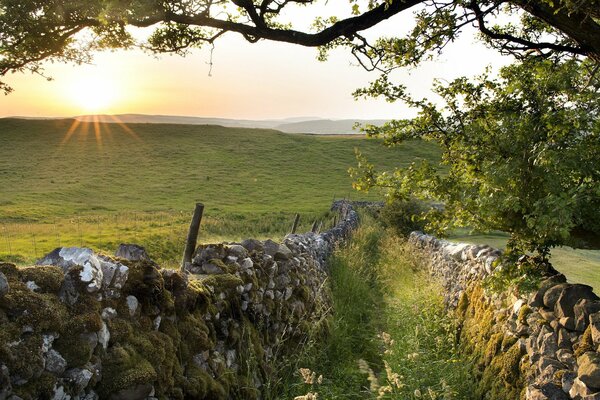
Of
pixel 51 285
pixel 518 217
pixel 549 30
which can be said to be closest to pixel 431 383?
pixel 518 217

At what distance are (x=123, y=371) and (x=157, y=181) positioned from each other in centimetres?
4522

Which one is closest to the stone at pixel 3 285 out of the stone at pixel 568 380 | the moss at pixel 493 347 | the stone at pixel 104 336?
the stone at pixel 104 336

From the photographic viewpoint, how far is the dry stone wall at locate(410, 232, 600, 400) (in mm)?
4605

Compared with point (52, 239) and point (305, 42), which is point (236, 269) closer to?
point (305, 42)

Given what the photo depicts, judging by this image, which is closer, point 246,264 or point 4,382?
point 4,382

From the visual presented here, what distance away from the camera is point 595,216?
17.6 feet

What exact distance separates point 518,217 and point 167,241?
634 inches

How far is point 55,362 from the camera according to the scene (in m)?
3.58

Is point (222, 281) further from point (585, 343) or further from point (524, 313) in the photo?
point (585, 343)

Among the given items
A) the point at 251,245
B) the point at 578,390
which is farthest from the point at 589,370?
the point at 251,245

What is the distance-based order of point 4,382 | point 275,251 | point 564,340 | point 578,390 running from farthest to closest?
point 275,251 < point 564,340 < point 578,390 < point 4,382

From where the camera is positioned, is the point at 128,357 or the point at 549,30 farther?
the point at 549,30

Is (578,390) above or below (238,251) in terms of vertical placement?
below

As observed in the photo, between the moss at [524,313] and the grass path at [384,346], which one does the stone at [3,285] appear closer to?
the grass path at [384,346]
